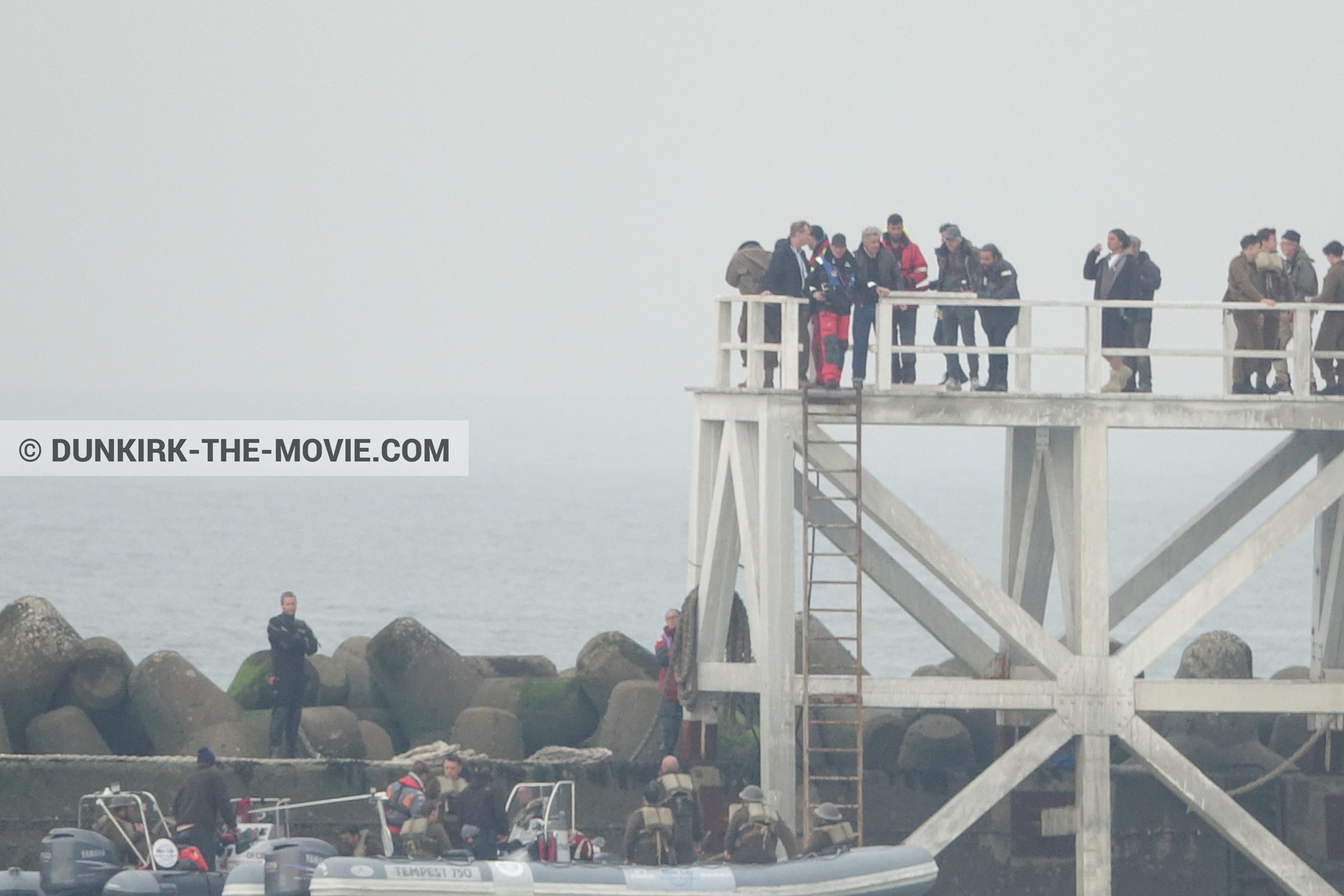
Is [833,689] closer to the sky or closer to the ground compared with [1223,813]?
closer to the sky

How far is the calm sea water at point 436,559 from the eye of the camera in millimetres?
84375

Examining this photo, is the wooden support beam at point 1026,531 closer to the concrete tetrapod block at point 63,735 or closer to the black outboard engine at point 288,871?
the black outboard engine at point 288,871

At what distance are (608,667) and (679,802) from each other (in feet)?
12.9

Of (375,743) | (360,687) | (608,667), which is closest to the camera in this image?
(375,743)

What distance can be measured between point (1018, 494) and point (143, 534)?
9974cm

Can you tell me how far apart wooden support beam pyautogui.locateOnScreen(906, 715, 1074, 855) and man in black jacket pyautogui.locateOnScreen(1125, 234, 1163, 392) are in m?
3.67

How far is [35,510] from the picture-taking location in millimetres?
137125

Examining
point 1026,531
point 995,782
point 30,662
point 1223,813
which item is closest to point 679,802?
point 995,782

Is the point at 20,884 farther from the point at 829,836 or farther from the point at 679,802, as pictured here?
the point at 829,836

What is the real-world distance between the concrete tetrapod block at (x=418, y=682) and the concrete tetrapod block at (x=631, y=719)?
1815 millimetres

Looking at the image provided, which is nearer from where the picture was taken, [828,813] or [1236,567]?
[828,813]

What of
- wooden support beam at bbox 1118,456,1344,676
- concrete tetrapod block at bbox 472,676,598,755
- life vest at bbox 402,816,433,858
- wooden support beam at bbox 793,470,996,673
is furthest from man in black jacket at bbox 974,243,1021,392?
life vest at bbox 402,816,433,858

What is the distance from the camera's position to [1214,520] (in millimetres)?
26969

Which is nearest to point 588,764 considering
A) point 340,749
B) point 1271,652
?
point 340,749
